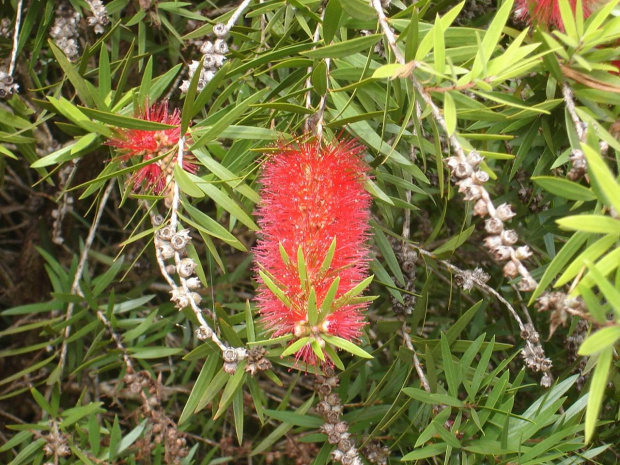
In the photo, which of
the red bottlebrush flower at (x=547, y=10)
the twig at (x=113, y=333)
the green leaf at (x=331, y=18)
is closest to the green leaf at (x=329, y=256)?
the green leaf at (x=331, y=18)

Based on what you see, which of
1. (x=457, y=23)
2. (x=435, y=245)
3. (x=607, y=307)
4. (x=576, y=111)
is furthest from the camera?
(x=435, y=245)

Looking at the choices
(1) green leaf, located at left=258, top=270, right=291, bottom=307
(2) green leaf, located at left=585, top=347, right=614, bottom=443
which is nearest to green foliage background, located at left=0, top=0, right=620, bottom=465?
(2) green leaf, located at left=585, top=347, right=614, bottom=443

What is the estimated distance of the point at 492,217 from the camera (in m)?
0.68

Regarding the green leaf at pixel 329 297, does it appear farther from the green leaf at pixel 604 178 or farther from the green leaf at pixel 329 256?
the green leaf at pixel 604 178

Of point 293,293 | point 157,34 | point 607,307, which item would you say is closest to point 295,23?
point 293,293

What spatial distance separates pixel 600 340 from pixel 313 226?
39 centimetres

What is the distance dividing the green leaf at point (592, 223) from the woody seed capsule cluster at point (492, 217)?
0.09 metres

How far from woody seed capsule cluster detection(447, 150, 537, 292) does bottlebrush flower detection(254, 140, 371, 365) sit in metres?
0.20

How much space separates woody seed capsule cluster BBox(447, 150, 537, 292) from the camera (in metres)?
0.66

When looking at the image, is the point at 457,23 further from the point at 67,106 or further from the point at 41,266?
the point at 41,266

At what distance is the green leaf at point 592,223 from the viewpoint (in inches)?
21.9

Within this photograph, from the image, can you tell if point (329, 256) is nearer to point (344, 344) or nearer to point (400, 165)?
point (344, 344)

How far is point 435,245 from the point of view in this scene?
1697 mm

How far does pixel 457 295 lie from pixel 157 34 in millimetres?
966
